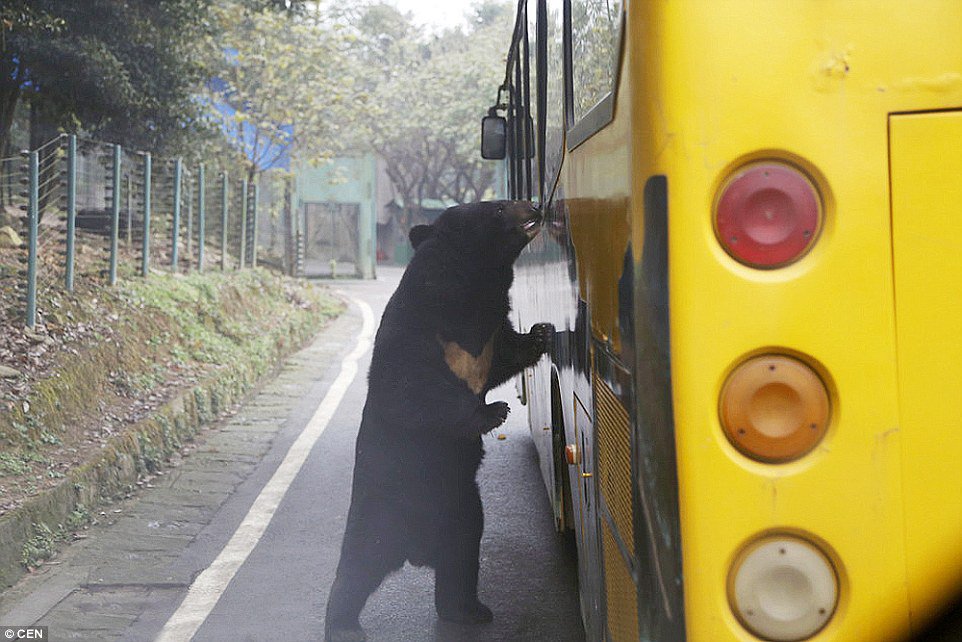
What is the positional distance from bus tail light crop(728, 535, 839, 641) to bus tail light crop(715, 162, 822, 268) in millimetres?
434

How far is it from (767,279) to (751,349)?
11 centimetres

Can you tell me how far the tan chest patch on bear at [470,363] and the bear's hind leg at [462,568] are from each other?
1.27 ft

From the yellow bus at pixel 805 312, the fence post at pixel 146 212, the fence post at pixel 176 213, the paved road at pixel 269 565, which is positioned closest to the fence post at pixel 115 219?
the fence post at pixel 146 212

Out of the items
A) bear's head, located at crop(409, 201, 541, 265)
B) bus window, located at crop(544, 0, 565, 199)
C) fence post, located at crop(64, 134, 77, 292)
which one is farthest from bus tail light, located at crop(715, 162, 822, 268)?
fence post, located at crop(64, 134, 77, 292)

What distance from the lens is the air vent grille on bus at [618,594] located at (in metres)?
2.02

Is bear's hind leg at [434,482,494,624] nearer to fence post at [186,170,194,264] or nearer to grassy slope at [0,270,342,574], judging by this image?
grassy slope at [0,270,342,574]

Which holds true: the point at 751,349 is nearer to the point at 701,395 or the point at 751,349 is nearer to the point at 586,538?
the point at 701,395

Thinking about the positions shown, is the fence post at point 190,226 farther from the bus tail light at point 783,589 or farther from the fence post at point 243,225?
the bus tail light at point 783,589

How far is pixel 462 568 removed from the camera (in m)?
4.29

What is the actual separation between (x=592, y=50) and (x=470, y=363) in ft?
6.28

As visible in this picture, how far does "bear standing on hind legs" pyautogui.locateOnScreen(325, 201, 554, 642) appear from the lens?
398 cm

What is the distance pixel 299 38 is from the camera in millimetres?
26906

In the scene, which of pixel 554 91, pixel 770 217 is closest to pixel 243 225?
pixel 554 91

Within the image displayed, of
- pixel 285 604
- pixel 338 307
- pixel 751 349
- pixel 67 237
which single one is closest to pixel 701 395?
pixel 751 349
